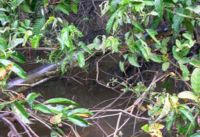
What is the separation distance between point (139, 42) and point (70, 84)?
5.01 feet

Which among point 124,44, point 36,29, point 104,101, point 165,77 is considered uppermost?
point 36,29

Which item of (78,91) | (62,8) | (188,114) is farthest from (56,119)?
(78,91)

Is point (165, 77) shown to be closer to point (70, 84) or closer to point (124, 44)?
point (124, 44)

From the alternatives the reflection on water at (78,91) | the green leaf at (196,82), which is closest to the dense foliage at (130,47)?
the green leaf at (196,82)

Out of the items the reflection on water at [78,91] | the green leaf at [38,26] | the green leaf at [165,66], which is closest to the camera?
the green leaf at [165,66]

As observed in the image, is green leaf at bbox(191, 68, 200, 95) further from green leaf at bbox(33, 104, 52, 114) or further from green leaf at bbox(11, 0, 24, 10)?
green leaf at bbox(11, 0, 24, 10)

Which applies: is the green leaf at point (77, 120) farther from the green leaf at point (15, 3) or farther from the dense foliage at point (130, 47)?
the green leaf at point (15, 3)

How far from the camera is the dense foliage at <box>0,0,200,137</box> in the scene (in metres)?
1.54

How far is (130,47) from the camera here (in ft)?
6.25

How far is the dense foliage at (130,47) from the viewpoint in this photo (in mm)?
1545

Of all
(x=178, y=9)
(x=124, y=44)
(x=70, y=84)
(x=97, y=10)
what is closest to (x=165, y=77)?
(x=124, y=44)

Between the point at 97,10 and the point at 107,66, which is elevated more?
the point at 97,10

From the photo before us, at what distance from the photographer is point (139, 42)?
1.89 meters

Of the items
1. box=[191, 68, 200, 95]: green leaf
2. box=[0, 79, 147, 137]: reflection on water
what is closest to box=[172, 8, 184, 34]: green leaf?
box=[191, 68, 200, 95]: green leaf
